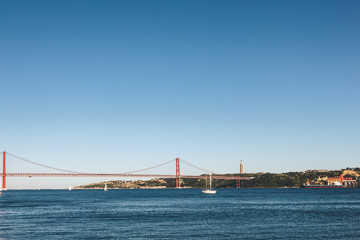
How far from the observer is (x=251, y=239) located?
29688 mm

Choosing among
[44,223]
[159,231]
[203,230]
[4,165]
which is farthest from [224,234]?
[4,165]

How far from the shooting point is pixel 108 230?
115 ft

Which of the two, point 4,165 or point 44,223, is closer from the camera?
point 44,223

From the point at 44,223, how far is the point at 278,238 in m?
24.0

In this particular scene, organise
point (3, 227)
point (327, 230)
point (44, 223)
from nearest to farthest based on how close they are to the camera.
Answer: point (327, 230)
point (3, 227)
point (44, 223)

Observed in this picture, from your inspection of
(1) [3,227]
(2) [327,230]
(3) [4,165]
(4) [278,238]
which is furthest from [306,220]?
(3) [4,165]

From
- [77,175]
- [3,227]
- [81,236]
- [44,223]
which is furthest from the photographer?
[77,175]

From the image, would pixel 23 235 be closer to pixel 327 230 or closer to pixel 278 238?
pixel 278 238

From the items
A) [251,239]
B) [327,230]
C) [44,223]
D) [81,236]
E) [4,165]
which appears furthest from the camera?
[4,165]

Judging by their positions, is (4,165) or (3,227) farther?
(4,165)

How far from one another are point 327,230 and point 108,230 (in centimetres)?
1892

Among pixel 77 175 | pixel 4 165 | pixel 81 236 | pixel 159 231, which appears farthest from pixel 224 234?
pixel 4 165

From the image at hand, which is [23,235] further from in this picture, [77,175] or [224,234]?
[77,175]

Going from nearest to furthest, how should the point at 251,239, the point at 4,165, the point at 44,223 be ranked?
the point at 251,239 → the point at 44,223 → the point at 4,165
